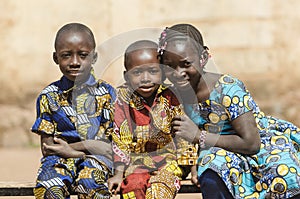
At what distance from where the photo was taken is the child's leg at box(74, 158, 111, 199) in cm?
464

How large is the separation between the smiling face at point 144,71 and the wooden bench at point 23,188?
671 mm

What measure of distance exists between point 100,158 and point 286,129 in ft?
3.90

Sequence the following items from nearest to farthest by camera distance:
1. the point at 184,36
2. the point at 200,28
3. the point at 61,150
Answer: the point at 184,36 < the point at 61,150 < the point at 200,28

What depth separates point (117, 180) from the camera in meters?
4.75

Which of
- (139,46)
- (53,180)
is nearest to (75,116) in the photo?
(53,180)

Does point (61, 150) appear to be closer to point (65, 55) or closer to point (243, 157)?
point (65, 55)

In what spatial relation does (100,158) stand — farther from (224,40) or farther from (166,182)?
(224,40)

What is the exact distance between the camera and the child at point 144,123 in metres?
4.82

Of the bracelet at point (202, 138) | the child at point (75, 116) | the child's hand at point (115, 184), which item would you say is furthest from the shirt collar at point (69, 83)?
the bracelet at point (202, 138)

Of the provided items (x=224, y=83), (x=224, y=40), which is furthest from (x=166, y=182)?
(x=224, y=40)

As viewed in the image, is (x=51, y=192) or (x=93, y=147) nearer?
(x=51, y=192)

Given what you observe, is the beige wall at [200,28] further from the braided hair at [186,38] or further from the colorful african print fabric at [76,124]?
the braided hair at [186,38]

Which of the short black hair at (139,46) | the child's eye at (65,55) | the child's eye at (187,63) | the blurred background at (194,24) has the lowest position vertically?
the child's eye at (187,63)

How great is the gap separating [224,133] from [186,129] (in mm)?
Answer: 251
